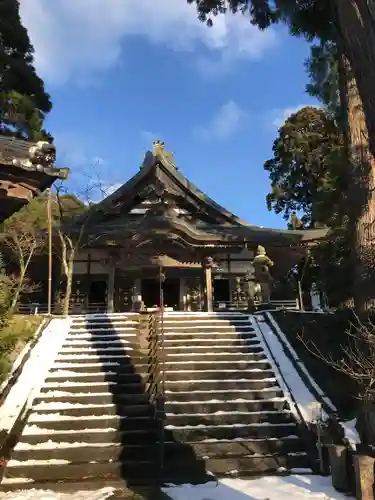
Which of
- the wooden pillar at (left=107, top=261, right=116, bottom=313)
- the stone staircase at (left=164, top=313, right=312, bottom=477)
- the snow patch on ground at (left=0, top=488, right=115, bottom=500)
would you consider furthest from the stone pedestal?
the wooden pillar at (left=107, top=261, right=116, bottom=313)

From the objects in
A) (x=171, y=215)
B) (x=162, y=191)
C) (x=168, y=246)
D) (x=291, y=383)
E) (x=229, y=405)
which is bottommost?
(x=229, y=405)

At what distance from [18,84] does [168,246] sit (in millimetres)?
8827

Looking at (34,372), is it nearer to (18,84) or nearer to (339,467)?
(339,467)

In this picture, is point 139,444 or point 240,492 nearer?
point 240,492

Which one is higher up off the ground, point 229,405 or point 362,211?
point 362,211

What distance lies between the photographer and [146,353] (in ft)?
36.2

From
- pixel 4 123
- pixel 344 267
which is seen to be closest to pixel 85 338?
pixel 344 267

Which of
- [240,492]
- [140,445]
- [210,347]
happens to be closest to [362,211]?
[210,347]

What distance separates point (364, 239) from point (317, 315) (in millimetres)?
4194

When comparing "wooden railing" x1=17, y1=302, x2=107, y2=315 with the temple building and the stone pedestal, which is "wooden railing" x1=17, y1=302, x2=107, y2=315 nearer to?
the stone pedestal

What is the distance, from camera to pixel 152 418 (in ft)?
28.3

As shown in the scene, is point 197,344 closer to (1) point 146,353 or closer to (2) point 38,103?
(1) point 146,353

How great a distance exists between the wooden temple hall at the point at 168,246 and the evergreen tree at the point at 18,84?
4133mm

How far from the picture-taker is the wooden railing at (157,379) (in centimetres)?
765
